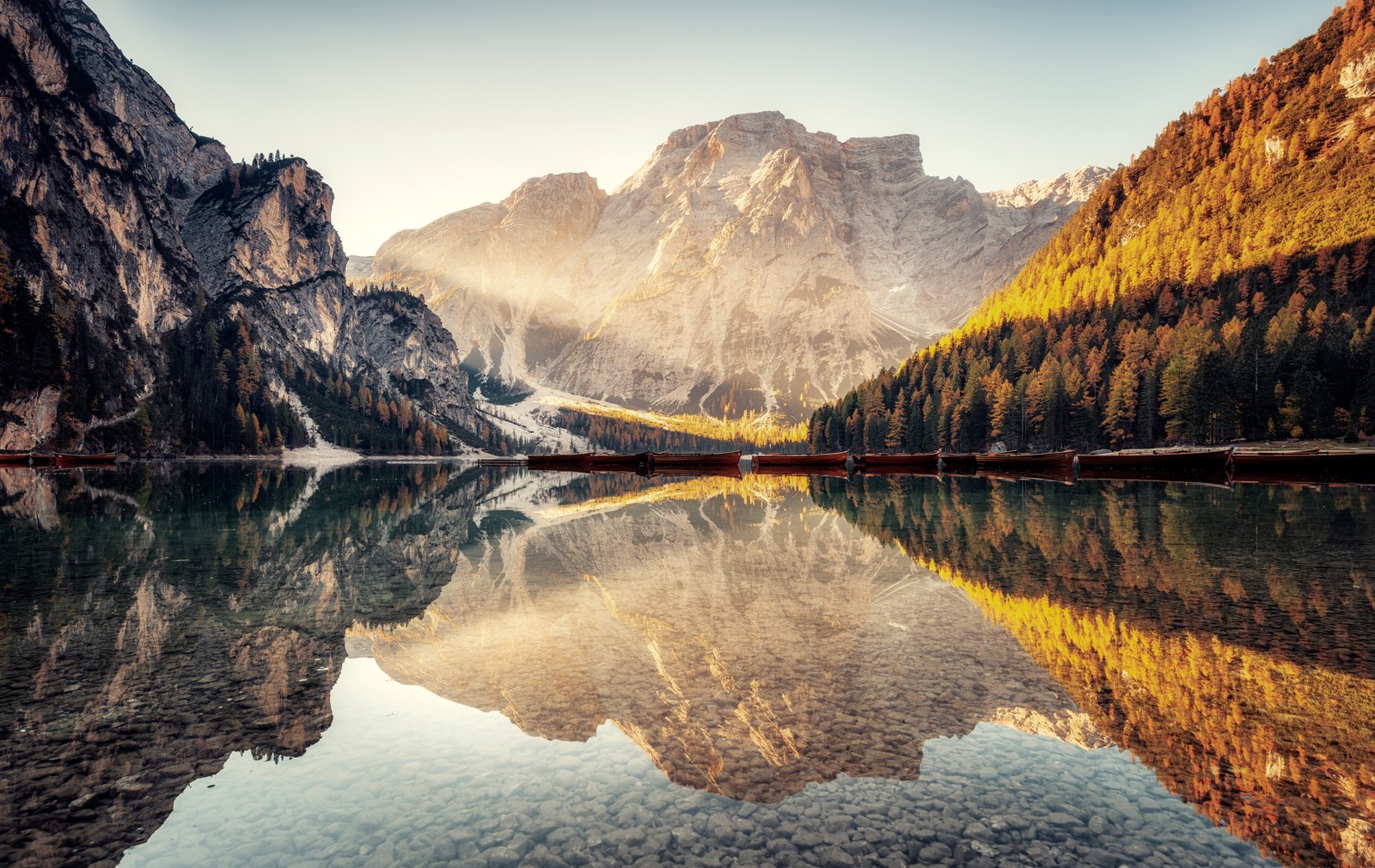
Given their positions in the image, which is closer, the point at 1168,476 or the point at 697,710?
the point at 697,710

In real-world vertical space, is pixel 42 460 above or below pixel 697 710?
above

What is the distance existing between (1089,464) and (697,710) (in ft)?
331

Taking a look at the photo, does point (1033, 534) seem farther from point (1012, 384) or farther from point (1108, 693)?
point (1012, 384)

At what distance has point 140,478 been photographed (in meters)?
76.4

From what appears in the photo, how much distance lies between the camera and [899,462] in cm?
9925

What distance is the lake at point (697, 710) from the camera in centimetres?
705

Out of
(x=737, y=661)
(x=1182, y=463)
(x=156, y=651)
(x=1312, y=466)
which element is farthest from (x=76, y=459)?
(x=1312, y=466)

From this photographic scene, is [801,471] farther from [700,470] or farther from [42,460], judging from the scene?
[42,460]

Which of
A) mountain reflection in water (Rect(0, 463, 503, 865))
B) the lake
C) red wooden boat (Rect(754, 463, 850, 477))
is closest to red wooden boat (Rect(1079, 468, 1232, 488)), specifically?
red wooden boat (Rect(754, 463, 850, 477))

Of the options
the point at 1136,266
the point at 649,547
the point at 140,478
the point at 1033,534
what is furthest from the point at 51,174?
the point at 1136,266

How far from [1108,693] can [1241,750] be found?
212 cm

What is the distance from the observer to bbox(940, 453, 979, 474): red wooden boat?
8988cm

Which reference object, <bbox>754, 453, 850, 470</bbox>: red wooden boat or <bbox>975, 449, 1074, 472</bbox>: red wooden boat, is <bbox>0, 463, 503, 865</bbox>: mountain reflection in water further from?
<bbox>975, 449, 1074, 472</bbox>: red wooden boat

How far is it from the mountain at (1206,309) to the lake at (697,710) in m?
92.4
